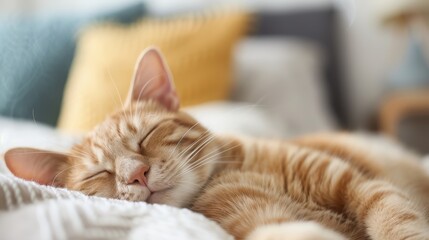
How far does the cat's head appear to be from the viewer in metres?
0.90

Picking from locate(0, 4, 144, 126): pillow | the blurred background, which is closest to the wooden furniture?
the blurred background

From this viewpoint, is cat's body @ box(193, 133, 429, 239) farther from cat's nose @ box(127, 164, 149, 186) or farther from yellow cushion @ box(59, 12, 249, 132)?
yellow cushion @ box(59, 12, 249, 132)

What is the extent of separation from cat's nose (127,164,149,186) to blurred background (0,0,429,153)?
13.0 inches

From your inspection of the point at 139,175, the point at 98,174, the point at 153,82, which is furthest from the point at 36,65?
the point at 139,175

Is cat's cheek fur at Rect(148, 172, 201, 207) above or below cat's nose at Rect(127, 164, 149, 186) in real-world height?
below

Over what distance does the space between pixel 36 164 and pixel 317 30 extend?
216 centimetres

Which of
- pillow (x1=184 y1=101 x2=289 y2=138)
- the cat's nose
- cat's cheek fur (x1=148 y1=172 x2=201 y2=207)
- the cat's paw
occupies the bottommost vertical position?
pillow (x1=184 y1=101 x2=289 y2=138)

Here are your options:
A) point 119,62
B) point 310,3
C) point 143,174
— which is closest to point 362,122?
point 310,3

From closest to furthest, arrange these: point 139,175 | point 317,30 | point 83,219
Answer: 1. point 83,219
2. point 139,175
3. point 317,30

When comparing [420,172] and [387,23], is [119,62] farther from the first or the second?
[387,23]

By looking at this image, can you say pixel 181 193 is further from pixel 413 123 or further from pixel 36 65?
pixel 413 123

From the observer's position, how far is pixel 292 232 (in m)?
0.71

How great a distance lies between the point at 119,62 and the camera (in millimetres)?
1559

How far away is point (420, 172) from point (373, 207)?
46 cm
